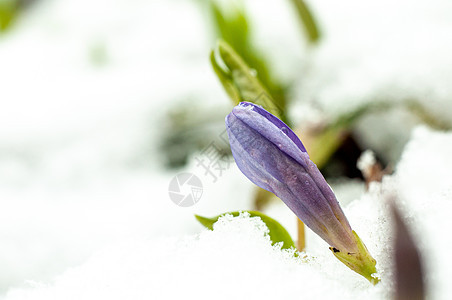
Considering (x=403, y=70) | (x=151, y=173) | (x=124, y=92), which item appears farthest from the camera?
(x=124, y=92)

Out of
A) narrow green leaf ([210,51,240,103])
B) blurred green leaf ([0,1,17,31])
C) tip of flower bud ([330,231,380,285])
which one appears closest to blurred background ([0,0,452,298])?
narrow green leaf ([210,51,240,103])

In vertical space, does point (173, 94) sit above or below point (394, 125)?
above

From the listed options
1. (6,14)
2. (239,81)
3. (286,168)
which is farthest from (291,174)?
(6,14)

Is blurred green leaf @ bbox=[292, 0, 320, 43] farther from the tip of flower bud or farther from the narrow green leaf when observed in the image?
the tip of flower bud

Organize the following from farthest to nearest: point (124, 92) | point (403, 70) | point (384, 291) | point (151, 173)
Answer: point (124, 92), point (151, 173), point (403, 70), point (384, 291)

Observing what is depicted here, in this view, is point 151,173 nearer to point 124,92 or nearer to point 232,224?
point 124,92

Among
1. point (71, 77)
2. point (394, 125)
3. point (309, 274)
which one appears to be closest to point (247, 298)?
point (309, 274)

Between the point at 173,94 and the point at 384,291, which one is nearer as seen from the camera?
the point at 384,291
